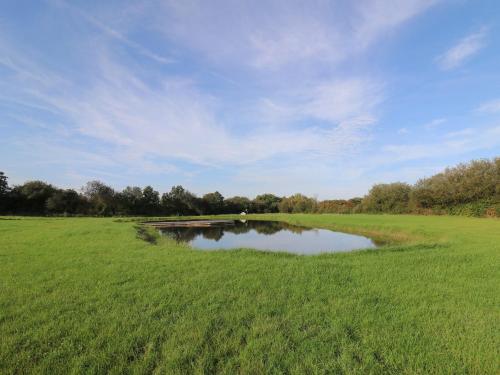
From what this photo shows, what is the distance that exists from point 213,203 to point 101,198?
2382cm

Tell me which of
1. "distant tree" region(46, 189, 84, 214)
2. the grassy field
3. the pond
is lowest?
the pond

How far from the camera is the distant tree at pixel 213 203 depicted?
66.0 m

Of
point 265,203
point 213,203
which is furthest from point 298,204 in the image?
point 213,203

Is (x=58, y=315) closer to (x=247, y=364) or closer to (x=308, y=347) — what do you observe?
(x=247, y=364)

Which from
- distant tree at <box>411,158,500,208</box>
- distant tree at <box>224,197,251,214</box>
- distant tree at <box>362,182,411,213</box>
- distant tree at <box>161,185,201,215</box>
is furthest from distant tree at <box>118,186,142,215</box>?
distant tree at <box>411,158,500,208</box>

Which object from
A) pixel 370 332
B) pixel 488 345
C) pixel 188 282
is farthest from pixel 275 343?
pixel 188 282

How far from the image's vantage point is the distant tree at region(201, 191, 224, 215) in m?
66.0

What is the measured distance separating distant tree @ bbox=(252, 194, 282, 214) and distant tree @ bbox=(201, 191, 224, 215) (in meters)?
10.3

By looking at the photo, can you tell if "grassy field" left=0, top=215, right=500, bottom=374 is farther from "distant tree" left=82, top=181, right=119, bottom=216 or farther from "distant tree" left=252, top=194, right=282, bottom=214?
"distant tree" left=252, top=194, right=282, bottom=214

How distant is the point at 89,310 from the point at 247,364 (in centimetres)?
281

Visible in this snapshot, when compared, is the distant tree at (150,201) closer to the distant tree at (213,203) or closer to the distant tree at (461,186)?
the distant tree at (213,203)

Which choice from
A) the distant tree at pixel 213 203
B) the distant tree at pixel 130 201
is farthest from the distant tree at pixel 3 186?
the distant tree at pixel 213 203

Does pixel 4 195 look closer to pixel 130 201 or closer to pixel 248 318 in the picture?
pixel 130 201

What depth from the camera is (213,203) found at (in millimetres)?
67625
